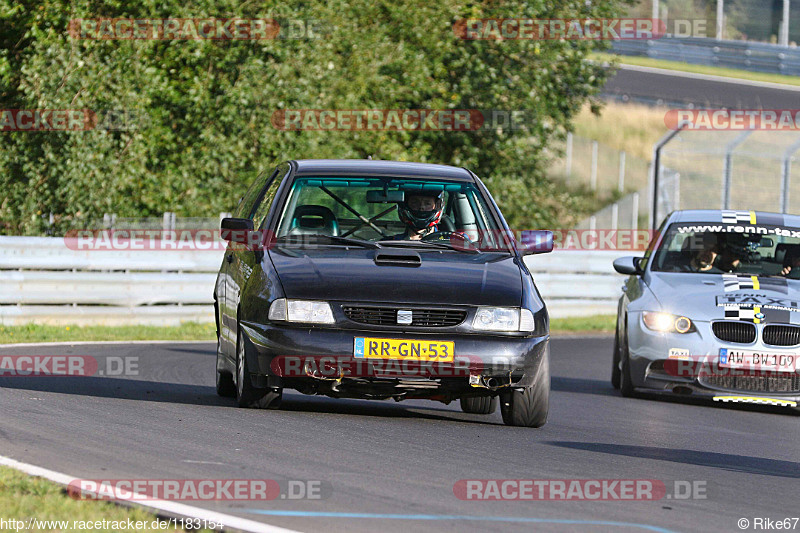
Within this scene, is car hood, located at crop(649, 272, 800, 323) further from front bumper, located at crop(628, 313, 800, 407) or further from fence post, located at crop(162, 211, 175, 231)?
fence post, located at crop(162, 211, 175, 231)

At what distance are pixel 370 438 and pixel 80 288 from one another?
9.59 meters

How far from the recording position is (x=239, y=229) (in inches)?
379

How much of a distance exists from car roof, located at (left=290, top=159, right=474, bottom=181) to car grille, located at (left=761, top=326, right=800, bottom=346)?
2983 millimetres

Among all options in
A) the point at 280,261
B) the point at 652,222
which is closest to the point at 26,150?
the point at 652,222

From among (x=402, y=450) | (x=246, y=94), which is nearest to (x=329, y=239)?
(x=402, y=450)

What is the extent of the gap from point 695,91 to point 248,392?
1413 inches

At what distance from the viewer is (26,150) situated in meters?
21.7

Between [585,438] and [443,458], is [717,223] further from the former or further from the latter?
[443,458]

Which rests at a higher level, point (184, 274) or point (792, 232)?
point (792, 232)

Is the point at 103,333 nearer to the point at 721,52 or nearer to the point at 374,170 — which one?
the point at 374,170

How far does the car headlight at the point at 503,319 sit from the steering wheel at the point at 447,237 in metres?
1.02

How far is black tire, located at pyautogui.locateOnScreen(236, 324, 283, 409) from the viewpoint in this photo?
30.1 ft
